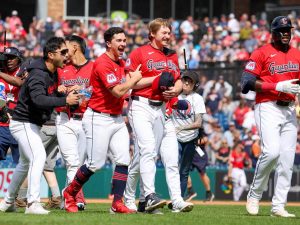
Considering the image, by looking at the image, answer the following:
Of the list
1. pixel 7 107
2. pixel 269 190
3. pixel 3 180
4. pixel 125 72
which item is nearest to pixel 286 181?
pixel 125 72

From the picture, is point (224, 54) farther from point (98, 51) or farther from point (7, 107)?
point (7, 107)

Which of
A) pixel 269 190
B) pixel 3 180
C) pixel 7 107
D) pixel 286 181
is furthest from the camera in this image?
pixel 269 190

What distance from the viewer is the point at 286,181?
12555mm

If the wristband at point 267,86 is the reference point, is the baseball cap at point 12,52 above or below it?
above

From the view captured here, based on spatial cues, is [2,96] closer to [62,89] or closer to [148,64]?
[62,89]

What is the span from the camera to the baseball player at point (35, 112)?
11.9 meters

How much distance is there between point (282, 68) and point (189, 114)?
375cm

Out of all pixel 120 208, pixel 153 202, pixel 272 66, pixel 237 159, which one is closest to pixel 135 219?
pixel 153 202

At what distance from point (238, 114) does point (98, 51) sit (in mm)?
5758

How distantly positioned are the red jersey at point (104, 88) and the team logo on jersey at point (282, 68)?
1.83m

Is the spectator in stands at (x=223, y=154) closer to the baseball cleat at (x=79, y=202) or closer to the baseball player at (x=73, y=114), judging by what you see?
the baseball player at (x=73, y=114)

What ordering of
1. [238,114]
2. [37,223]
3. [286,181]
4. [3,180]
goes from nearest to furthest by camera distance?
[37,223] < [286,181] < [3,180] < [238,114]

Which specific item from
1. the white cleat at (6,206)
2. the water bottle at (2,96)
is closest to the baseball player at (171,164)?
the white cleat at (6,206)

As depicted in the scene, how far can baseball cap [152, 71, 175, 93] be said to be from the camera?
12180 millimetres
